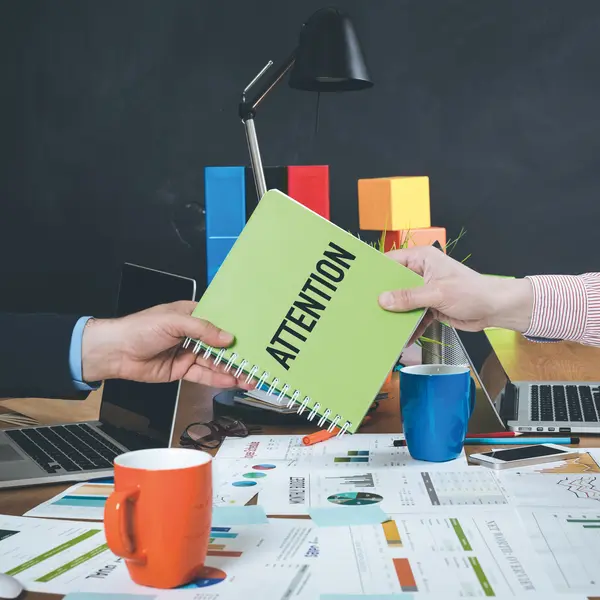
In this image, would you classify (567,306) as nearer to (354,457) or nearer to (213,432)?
(354,457)

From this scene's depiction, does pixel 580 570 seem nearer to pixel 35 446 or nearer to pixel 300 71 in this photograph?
pixel 35 446

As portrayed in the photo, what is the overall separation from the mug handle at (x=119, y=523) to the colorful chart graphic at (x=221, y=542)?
12 cm

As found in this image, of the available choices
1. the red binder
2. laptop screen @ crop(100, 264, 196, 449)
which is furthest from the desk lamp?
laptop screen @ crop(100, 264, 196, 449)

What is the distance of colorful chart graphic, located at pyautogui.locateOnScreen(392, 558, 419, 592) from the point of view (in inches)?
28.9

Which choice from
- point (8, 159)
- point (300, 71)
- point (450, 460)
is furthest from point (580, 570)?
point (8, 159)

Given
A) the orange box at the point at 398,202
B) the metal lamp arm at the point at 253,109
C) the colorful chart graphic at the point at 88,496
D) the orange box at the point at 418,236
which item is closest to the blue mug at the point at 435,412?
the colorful chart graphic at the point at 88,496

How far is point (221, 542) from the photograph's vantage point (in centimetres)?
84

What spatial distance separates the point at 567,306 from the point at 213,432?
21.6 inches

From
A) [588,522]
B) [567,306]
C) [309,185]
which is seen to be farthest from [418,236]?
[588,522]

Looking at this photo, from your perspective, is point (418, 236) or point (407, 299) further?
point (418, 236)

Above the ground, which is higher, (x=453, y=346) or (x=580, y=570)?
(x=453, y=346)

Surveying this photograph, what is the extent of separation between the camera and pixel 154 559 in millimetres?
725

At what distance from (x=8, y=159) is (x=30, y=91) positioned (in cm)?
28

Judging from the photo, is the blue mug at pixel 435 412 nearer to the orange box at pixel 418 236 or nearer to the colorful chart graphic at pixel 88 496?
the colorful chart graphic at pixel 88 496
